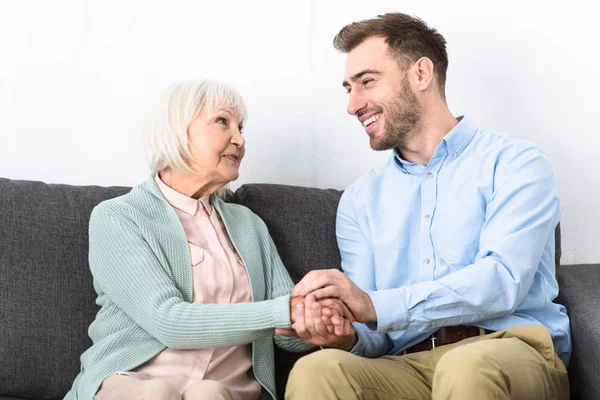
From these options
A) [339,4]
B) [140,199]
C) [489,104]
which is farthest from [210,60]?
[489,104]

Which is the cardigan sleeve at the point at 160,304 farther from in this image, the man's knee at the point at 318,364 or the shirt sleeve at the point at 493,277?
the shirt sleeve at the point at 493,277

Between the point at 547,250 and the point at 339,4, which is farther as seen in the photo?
the point at 339,4

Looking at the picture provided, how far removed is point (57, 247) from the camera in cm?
219

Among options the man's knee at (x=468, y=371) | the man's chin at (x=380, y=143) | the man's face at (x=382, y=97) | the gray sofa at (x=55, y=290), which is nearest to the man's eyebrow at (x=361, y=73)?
the man's face at (x=382, y=97)

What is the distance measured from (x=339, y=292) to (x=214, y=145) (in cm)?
54

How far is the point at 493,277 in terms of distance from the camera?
1920 mm

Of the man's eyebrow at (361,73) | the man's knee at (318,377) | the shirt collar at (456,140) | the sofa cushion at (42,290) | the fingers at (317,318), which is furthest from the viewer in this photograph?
the man's eyebrow at (361,73)

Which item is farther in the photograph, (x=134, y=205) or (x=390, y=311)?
(x=134, y=205)

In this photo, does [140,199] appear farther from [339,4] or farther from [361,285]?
[339,4]

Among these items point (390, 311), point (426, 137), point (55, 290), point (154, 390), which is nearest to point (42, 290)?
point (55, 290)

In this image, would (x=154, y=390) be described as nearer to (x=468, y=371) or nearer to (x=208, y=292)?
(x=208, y=292)

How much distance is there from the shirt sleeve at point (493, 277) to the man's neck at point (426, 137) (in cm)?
30

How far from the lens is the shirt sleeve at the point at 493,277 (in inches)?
75.1

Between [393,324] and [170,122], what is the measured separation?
0.79 metres
